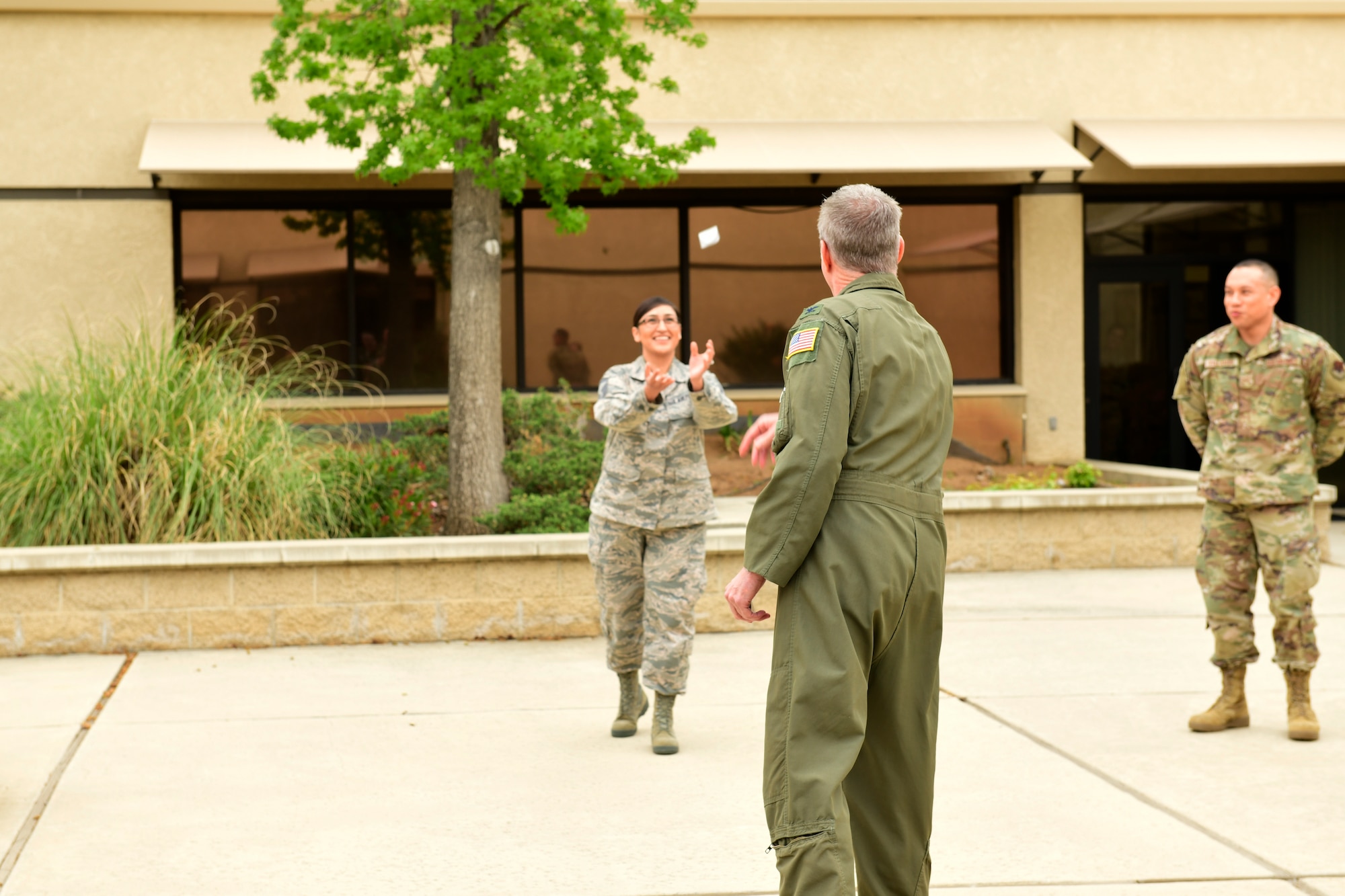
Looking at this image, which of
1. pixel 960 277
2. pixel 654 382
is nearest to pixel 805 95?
pixel 960 277

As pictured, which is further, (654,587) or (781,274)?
(781,274)

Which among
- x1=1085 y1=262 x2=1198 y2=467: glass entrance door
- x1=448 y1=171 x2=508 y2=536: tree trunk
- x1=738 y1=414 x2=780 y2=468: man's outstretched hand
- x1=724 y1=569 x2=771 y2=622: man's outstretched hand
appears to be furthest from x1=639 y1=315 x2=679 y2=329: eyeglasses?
x1=1085 y1=262 x2=1198 y2=467: glass entrance door

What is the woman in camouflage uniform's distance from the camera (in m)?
5.46

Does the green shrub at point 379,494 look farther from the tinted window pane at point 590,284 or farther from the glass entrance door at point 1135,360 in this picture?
the glass entrance door at point 1135,360

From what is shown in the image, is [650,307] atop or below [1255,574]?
atop

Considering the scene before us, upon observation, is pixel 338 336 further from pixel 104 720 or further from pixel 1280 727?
pixel 1280 727

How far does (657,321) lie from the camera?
5.40m

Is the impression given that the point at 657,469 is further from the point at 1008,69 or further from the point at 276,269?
the point at 1008,69

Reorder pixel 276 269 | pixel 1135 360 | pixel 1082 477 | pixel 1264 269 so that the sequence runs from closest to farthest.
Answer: pixel 1264 269
pixel 1082 477
pixel 276 269
pixel 1135 360

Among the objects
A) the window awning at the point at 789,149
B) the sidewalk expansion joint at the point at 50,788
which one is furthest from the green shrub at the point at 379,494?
the window awning at the point at 789,149

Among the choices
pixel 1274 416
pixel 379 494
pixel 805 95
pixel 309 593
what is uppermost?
pixel 805 95

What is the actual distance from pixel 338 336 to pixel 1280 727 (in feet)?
34.4

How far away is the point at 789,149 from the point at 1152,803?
9.55 meters

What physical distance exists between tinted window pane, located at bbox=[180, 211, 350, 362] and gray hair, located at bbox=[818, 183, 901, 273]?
11.0 metres
